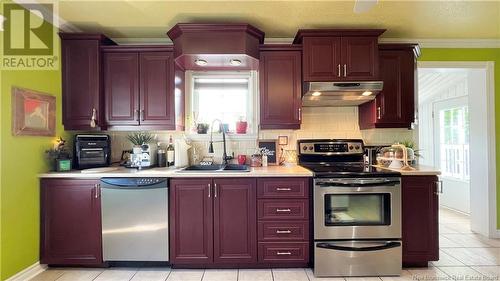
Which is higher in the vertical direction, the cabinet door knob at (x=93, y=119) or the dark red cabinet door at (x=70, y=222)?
the cabinet door knob at (x=93, y=119)

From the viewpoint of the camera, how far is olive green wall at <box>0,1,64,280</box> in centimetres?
215

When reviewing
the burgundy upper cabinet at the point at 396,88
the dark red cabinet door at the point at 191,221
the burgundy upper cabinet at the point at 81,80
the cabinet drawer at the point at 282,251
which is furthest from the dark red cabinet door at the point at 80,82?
the burgundy upper cabinet at the point at 396,88

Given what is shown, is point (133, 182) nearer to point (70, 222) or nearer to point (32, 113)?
point (70, 222)

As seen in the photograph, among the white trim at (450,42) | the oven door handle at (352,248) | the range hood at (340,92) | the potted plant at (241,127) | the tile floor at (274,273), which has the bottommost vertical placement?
the tile floor at (274,273)

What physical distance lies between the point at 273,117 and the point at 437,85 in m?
3.54

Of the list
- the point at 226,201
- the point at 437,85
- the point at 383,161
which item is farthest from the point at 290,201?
the point at 437,85

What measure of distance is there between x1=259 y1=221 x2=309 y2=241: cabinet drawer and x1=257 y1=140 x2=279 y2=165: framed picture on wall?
0.83m

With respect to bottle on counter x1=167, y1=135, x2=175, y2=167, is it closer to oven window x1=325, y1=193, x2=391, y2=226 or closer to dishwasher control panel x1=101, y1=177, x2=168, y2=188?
dishwasher control panel x1=101, y1=177, x2=168, y2=188

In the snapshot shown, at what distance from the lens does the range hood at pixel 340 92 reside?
2.63 m

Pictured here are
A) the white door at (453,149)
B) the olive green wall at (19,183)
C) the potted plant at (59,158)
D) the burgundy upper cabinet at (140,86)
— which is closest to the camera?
the olive green wall at (19,183)

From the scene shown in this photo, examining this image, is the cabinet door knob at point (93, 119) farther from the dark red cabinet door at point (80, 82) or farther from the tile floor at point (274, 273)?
the tile floor at point (274, 273)

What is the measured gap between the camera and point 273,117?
2.83 meters

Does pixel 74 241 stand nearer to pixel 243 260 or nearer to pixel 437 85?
pixel 243 260

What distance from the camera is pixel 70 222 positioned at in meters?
2.48
